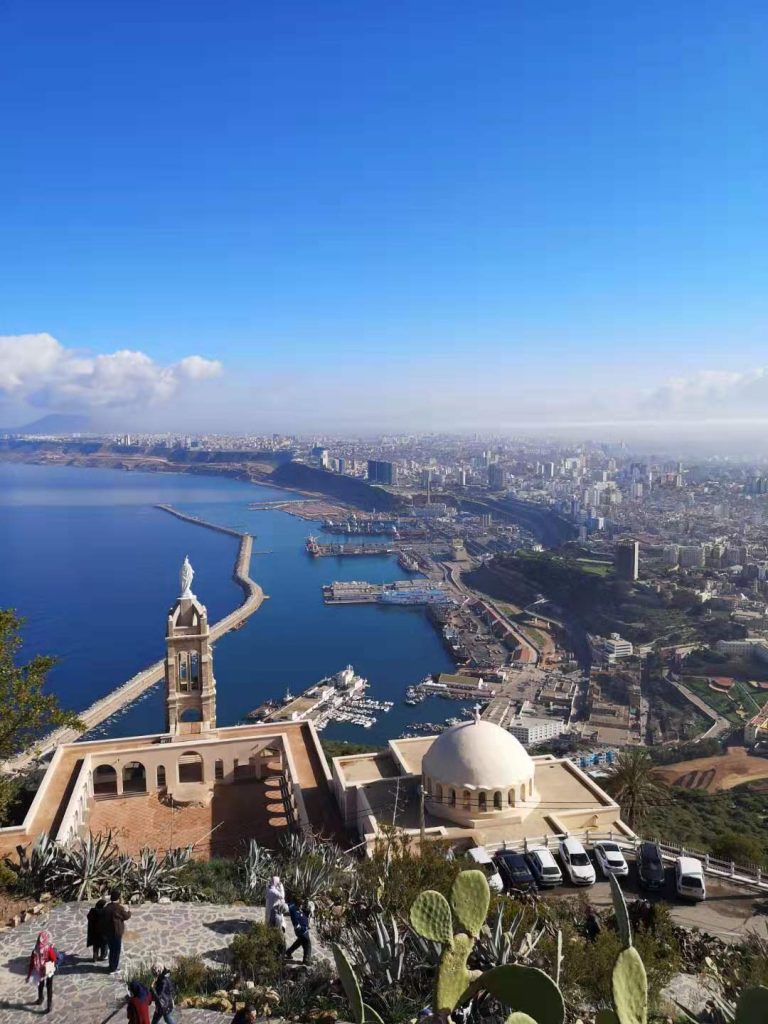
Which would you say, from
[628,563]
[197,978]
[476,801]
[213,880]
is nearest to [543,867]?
[476,801]

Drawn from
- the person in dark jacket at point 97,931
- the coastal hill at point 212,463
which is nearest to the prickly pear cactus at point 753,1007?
the person in dark jacket at point 97,931

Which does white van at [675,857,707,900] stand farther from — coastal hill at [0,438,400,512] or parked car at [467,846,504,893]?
coastal hill at [0,438,400,512]

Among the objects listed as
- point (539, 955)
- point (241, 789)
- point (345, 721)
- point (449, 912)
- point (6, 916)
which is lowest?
point (345, 721)

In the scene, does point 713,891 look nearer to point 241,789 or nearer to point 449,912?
point 449,912

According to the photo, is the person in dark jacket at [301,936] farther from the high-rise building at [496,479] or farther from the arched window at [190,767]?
the high-rise building at [496,479]

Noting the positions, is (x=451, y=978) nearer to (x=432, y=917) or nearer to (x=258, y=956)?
(x=432, y=917)

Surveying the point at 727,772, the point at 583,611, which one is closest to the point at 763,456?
the point at 583,611
